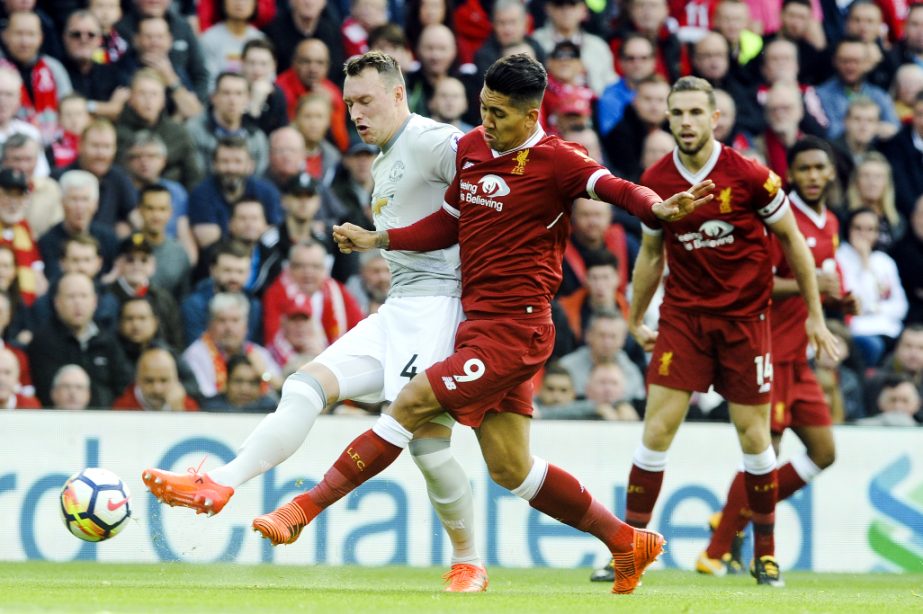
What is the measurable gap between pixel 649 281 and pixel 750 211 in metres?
0.73

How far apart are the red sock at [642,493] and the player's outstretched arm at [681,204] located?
2.68 m

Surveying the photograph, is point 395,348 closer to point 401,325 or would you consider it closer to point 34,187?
point 401,325

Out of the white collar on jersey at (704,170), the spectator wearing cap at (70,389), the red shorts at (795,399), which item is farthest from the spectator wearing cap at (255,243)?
the white collar on jersey at (704,170)

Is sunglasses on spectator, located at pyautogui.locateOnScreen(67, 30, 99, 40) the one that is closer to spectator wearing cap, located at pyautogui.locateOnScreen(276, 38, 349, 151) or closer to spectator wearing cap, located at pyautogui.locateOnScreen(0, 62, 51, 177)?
spectator wearing cap, located at pyautogui.locateOnScreen(0, 62, 51, 177)

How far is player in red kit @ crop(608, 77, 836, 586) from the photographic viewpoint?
8.55 metres

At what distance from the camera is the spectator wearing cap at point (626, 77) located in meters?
14.3

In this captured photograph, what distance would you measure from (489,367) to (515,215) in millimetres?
724

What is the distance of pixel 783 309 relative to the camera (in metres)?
9.92

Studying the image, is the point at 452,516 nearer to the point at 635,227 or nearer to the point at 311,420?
the point at 311,420

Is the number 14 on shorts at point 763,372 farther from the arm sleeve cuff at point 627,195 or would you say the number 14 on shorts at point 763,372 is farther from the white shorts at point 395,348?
the arm sleeve cuff at point 627,195

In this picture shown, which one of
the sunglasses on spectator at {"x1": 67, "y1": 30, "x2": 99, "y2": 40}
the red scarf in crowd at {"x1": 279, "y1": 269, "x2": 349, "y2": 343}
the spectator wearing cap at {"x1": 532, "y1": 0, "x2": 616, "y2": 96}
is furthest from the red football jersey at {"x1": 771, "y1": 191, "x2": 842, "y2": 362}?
the sunglasses on spectator at {"x1": 67, "y1": 30, "x2": 99, "y2": 40}

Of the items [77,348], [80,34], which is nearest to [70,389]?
[77,348]

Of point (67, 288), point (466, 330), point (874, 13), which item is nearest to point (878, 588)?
point (466, 330)

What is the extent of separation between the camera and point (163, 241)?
12094 mm
